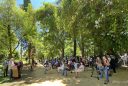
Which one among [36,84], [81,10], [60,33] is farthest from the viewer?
[60,33]

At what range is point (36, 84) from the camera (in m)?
22.0

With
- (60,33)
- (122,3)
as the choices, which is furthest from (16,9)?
(122,3)

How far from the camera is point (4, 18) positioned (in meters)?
45.7

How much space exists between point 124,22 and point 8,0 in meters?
21.3

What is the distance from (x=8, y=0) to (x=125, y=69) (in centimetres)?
2205

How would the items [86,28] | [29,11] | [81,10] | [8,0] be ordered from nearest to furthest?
[81,10] → [86,28] → [8,0] → [29,11]

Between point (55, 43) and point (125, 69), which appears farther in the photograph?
point (55, 43)

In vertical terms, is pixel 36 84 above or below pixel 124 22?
below

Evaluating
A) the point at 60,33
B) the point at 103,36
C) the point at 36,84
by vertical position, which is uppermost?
the point at 60,33

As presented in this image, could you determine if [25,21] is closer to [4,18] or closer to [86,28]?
[4,18]

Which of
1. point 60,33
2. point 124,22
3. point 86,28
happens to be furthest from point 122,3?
point 60,33

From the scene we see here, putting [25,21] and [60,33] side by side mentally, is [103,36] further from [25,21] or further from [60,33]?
[60,33]

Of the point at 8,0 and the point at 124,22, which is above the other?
the point at 8,0

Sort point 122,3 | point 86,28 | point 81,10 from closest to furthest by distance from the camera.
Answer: point 122,3, point 81,10, point 86,28
